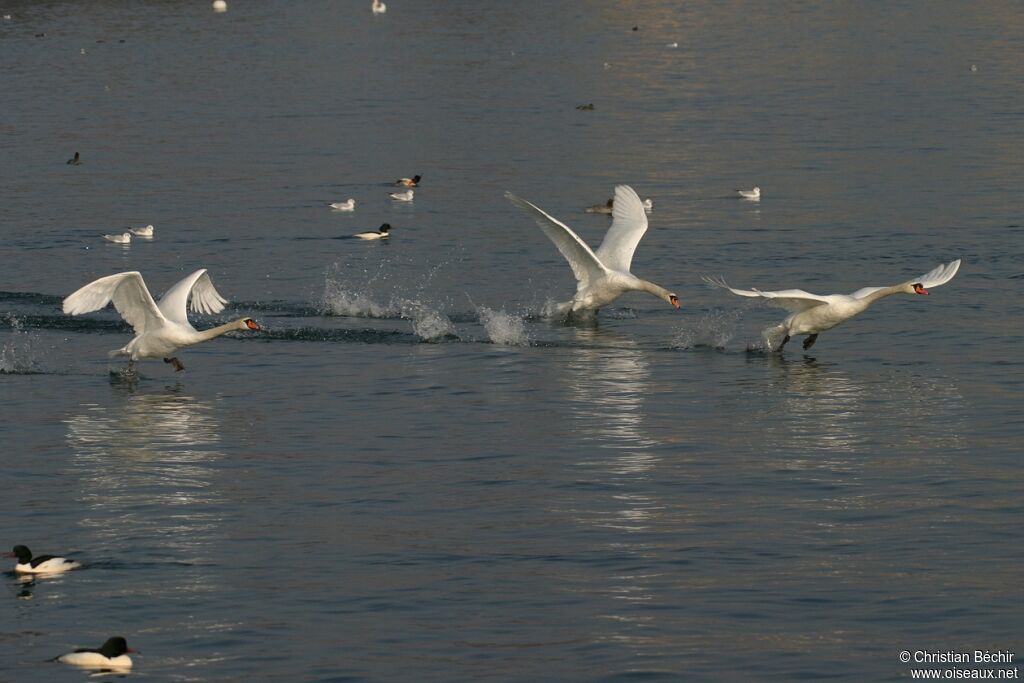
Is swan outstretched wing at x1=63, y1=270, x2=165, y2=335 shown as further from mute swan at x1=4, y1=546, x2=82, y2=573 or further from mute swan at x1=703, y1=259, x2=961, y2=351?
mute swan at x1=4, y1=546, x2=82, y2=573

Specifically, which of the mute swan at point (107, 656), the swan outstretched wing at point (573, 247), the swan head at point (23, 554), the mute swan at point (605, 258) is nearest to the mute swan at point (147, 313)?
the mute swan at point (605, 258)

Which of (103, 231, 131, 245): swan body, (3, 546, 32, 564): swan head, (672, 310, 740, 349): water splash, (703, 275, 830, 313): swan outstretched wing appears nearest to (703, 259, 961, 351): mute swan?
(703, 275, 830, 313): swan outstretched wing

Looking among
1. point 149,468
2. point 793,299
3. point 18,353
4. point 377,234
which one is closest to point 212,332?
point 18,353

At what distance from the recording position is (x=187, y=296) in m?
21.8

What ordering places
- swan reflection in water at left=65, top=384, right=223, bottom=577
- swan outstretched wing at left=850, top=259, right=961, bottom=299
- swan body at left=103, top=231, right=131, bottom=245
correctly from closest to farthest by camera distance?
swan reflection in water at left=65, top=384, right=223, bottom=577 < swan outstretched wing at left=850, top=259, right=961, bottom=299 < swan body at left=103, top=231, right=131, bottom=245

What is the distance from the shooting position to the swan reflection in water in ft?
51.0

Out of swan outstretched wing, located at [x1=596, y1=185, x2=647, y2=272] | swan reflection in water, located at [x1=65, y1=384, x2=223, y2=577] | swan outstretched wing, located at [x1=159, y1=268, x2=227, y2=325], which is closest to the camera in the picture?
swan reflection in water, located at [x1=65, y1=384, x2=223, y2=577]

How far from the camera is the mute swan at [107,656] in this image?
12203mm

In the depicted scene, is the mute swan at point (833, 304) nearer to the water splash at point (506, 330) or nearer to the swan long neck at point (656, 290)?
the swan long neck at point (656, 290)

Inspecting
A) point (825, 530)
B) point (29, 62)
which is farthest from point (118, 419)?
point (29, 62)

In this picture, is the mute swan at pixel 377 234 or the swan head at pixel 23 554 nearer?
the swan head at pixel 23 554

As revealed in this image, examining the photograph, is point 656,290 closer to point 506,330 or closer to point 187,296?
point 506,330

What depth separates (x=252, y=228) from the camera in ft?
108

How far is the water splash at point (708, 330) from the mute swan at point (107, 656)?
12.1 metres
